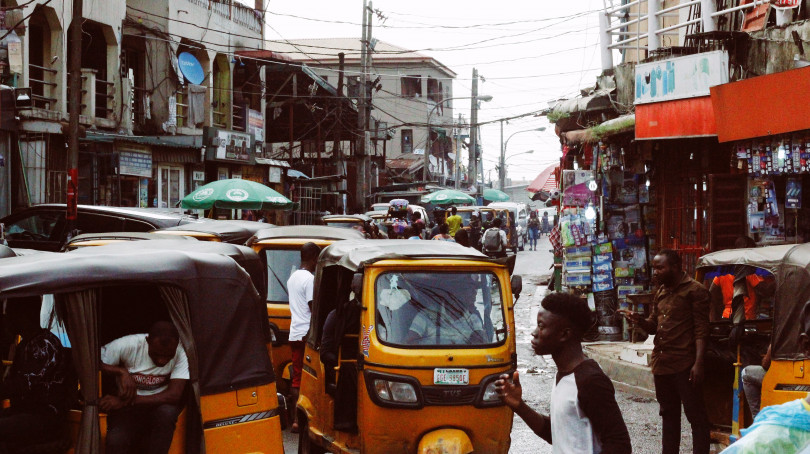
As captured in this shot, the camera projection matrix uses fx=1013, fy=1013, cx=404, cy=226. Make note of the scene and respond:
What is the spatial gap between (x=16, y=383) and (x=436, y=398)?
3.30m

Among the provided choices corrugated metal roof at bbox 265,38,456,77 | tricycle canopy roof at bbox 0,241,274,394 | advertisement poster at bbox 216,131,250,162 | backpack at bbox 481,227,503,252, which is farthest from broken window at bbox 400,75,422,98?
tricycle canopy roof at bbox 0,241,274,394

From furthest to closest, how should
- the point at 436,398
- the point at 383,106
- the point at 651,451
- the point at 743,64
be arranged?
1. the point at 383,106
2. the point at 743,64
3. the point at 651,451
4. the point at 436,398

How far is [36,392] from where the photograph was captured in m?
5.32

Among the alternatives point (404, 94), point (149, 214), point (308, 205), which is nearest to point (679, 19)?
point (149, 214)

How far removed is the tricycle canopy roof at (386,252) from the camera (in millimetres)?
8062

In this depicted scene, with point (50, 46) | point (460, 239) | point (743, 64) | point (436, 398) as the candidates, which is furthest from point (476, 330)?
point (50, 46)

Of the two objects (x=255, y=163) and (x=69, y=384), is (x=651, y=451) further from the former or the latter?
(x=255, y=163)

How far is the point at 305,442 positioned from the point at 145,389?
10.8ft

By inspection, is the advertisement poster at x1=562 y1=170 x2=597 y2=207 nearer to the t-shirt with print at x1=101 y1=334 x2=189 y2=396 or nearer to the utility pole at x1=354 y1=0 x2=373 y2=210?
the t-shirt with print at x1=101 y1=334 x2=189 y2=396

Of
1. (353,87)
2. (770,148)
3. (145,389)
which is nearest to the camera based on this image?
(145,389)

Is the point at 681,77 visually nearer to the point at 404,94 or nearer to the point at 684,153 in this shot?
the point at 684,153

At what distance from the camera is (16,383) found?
531 centimetres

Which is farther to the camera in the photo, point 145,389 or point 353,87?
point 353,87

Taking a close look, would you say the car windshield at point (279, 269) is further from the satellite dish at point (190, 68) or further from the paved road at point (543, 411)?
the satellite dish at point (190, 68)
